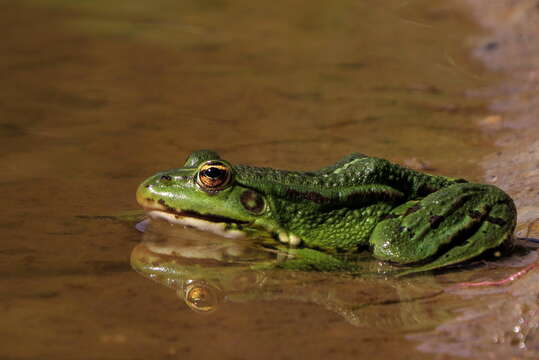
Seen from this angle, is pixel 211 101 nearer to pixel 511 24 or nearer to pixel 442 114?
pixel 442 114

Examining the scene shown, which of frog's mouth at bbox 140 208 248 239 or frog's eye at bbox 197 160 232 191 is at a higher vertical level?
frog's eye at bbox 197 160 232 191

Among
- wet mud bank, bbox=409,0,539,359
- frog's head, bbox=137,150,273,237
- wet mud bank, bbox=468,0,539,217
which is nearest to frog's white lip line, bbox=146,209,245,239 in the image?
frog's head, bbox=137,150,273,237

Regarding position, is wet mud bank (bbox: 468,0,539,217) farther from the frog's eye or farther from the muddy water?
the frog's eye

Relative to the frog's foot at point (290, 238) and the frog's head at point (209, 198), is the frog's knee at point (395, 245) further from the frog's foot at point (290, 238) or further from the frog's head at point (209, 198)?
the frog's head at point (209, 198)

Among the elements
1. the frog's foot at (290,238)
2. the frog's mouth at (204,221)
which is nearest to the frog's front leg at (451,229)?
the frog's foot at (290,238)

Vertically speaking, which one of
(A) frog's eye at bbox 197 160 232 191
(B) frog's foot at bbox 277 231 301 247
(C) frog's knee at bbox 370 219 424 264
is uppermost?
(A) frog's eye at bbox 197 160 232 191

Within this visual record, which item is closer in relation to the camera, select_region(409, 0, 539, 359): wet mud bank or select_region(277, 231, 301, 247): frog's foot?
select_region(409, 0, 539, 359): wet mud bank
